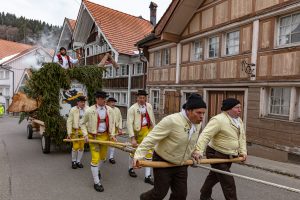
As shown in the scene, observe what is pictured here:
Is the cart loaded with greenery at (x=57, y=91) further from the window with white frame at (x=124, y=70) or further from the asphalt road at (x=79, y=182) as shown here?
the window with white frame at (x=124, y=70)

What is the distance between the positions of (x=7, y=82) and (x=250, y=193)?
4453 centimetres

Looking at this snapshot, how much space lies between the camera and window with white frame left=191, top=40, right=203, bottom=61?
42.0 feet

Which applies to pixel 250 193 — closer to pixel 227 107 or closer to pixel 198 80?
pixel 227 107

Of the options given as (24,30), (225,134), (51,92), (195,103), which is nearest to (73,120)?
(51,92)

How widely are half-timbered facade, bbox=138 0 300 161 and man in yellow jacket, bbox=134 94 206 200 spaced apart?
600 cm

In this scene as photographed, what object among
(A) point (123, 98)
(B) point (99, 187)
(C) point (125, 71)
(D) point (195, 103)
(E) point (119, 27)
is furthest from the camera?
(A) point (123, 98)

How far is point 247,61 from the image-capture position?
9.89m

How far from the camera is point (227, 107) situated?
13.8 ft

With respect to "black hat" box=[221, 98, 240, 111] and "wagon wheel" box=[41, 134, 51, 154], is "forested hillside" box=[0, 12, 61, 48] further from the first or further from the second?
"black hat" box=[221, 98, 240, 111]

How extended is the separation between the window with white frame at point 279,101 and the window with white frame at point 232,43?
234cm

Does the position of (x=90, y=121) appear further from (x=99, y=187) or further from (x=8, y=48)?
(x=8, y=48)

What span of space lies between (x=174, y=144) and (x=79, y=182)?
10.4ft

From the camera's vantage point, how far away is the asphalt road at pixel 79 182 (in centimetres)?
500

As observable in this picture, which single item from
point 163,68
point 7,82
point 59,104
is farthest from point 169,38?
point 7,82
